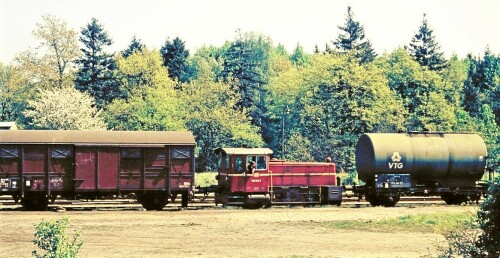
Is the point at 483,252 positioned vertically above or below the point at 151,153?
below

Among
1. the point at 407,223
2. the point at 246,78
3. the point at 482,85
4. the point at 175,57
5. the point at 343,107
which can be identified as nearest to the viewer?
the point at 407,223

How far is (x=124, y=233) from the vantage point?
94.2ft

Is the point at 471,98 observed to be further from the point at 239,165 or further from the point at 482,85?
the point at 239,165

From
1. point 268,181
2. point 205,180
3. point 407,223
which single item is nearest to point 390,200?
point 268,181

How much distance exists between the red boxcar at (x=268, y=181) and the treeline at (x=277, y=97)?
36.3 metres

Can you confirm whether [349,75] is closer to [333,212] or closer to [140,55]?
[140,55]

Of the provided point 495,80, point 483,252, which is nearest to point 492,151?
point 495,80

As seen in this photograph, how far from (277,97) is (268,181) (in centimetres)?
6517

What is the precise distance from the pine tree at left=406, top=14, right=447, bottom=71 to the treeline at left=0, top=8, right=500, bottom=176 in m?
0.12

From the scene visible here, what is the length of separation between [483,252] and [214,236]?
13.4 m

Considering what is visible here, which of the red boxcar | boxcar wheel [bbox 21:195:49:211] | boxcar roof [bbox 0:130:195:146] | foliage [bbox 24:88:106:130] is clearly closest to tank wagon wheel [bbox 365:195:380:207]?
the red boxcar

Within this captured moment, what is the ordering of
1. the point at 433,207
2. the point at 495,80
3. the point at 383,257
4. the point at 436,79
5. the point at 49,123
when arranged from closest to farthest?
the point at 383,257 < the point at 433,207 < the point at 49,123 < the point at 436,79 < the point at 495,80

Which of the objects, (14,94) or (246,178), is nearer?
(246,178)

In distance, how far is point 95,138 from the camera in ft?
129
